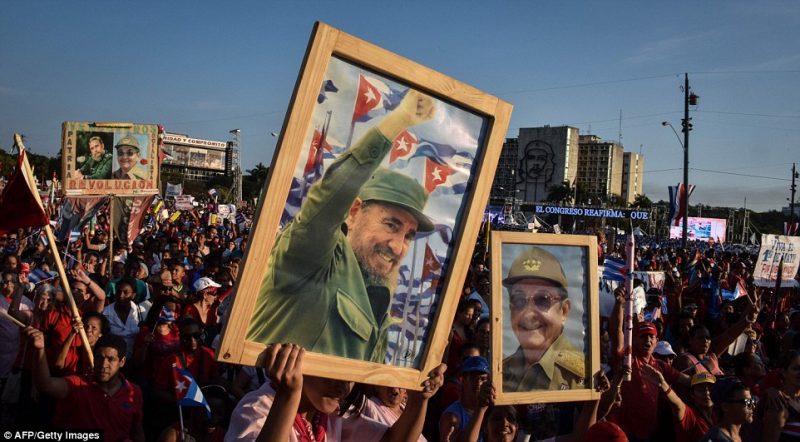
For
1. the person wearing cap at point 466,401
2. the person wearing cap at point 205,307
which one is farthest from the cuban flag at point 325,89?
the person wearing cap at point 205,307

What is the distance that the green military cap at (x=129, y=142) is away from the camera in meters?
10.9

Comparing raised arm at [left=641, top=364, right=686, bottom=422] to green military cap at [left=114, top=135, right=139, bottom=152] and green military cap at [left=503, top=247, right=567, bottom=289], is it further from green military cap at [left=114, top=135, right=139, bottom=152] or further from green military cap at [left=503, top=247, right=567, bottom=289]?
green military cap at [left=114, top=135, right=139, bottom=152]

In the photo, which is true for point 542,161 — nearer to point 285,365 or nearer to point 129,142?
point 129,142

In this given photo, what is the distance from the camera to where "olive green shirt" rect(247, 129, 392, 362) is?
232 centimetres

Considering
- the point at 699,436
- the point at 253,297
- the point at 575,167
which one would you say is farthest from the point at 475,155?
the point at 575,167

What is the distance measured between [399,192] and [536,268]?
1047mm

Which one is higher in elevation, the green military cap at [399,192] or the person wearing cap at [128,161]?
the person wearing cap at [128,161]

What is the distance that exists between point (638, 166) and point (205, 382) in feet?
646

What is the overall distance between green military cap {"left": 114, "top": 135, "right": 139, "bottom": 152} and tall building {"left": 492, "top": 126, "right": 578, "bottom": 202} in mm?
137758

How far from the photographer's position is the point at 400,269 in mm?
2561

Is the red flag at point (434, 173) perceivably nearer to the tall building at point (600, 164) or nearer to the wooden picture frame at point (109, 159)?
the wooden picture frame at point (109, 159)

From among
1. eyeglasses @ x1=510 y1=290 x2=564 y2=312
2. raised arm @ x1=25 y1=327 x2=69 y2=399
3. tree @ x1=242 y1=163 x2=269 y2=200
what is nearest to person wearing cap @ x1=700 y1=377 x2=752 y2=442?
eyeglasses @ x1=510 y1=290 x2=564 y2=312

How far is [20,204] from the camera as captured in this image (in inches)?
181

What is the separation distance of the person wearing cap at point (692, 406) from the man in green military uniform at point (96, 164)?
28.3 ft
